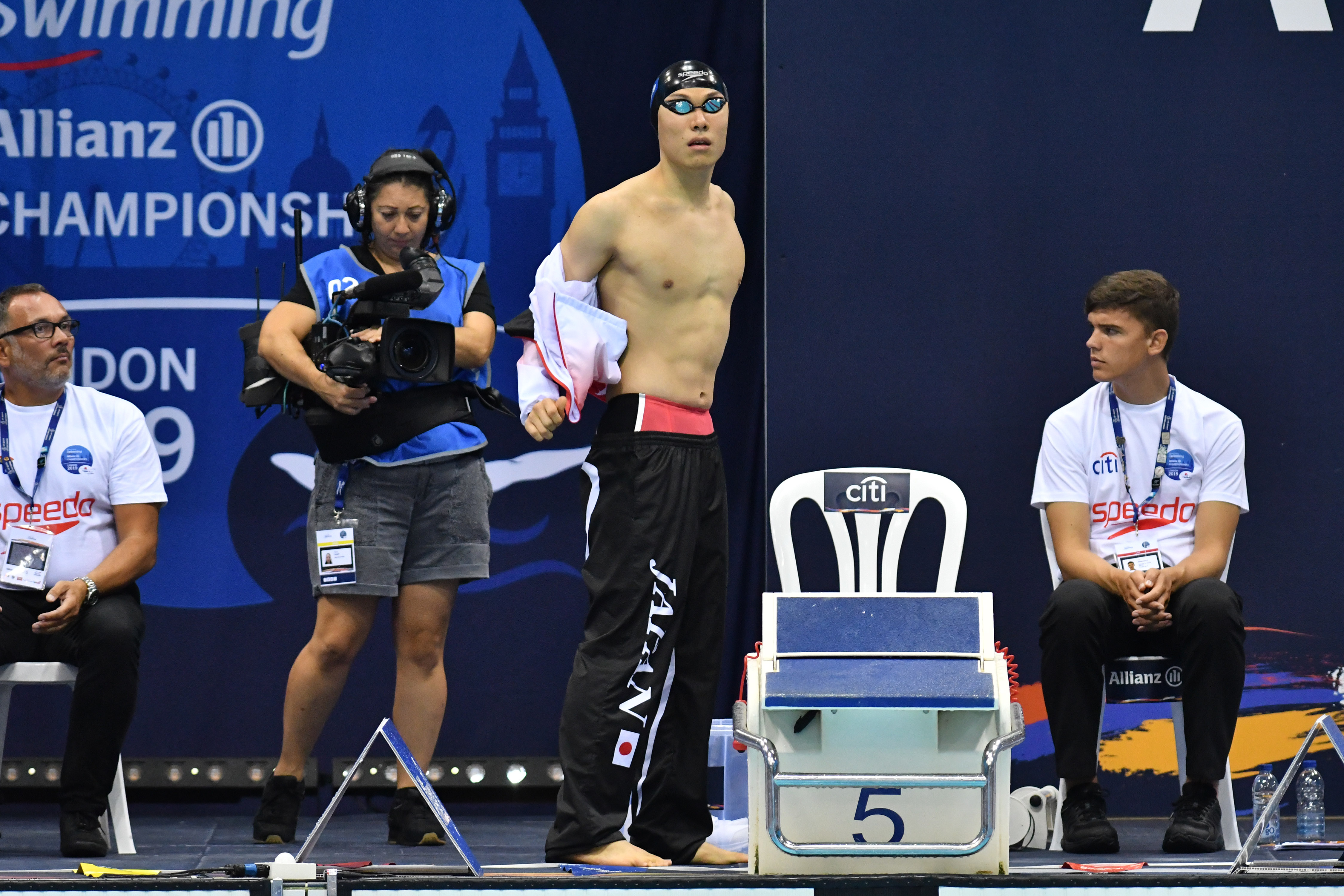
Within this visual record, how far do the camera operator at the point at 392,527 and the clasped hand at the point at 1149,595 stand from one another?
161 centimetres

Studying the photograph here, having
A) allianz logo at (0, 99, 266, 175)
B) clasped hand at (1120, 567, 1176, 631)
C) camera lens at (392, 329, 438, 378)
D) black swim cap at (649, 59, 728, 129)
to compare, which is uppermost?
allianz logo at (0, 99, 266, 175)

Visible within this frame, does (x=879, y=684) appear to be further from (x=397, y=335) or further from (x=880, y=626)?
(x=397, y=335)

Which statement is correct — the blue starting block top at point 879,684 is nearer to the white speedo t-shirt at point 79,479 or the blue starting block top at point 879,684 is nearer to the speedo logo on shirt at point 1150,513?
the speedo logo on shirt at point 1150,513

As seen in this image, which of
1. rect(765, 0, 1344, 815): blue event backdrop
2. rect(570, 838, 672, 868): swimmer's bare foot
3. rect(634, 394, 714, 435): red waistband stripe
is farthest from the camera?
rect(765, 0, 1344, 815): blue event backdrop

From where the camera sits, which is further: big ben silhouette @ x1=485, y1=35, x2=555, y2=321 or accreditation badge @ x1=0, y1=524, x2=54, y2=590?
big ben silhouette @ x1=485, y1=35, x2=555, y2=321

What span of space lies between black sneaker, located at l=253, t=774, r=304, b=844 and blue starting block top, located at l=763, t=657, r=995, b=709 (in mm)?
1506

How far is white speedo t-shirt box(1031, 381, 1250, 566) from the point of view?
4.25 meters

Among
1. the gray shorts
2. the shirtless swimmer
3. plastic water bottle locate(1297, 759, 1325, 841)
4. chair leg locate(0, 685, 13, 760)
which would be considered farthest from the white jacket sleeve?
plastic water bottle locate(1297, 759, 1325, 841)

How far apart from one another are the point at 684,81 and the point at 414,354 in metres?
0.97

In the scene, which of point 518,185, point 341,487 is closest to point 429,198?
point 341,487

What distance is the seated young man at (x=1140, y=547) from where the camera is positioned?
3924mm

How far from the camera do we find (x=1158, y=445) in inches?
169

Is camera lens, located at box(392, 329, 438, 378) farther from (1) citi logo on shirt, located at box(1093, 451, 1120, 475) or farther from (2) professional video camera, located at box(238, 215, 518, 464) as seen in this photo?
(1) citi logo on shirt, located at box(1093, 451, 1120, 475)

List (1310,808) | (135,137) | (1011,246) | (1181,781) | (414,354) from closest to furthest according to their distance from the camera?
(414,354) → (1181,781) → (1310,808) → (1011,246) → (135,137)
